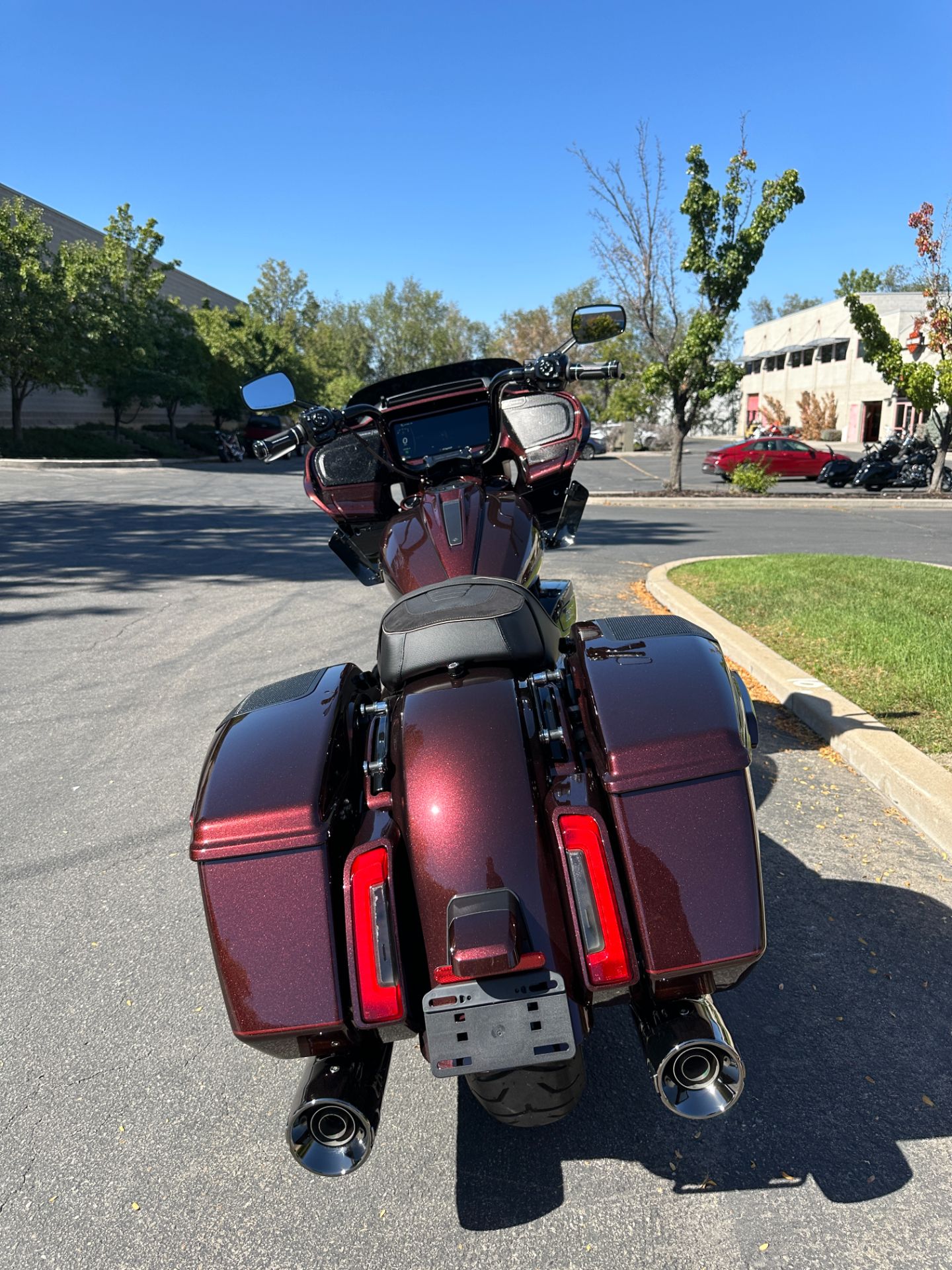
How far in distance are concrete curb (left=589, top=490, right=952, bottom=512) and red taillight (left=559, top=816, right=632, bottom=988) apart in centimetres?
1792

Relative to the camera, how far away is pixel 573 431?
3.44 metres

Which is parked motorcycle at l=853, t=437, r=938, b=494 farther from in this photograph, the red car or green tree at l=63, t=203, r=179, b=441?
green tree at l=63, t=203, r=179, b=441

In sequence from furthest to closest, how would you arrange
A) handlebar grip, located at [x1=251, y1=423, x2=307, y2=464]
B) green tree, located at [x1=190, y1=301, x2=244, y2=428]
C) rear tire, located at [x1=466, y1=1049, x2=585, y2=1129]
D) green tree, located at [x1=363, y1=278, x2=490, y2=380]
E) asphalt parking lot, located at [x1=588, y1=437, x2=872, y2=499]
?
green tree, located at [x1=363, y1=278, x2=490, y2=380] < green tree, located at [x1=190, y1=301, x2=244, y2=428] < asphalt parking lot, located at [x1=588, y1=437, x2=872, y2=499] < handlebar grip, located at [x1=251, y1=423, x2=307, y2=464] < rear tire, located at [x1=466, y1=1049, x2=585, y2=1129]

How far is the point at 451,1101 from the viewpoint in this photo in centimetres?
233

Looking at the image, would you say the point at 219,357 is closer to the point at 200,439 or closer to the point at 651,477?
the point at 200,439

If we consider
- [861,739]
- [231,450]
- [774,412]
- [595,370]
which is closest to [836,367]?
[774,412]

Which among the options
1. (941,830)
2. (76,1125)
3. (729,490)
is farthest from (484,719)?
(729,490)

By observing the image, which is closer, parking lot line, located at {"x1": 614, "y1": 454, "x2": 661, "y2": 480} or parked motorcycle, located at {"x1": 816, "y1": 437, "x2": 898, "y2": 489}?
parked motorcycle, located at {"x1": 816, "y1": 437, "x2": 898, "y2": 489}

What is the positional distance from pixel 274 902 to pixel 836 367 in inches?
2164

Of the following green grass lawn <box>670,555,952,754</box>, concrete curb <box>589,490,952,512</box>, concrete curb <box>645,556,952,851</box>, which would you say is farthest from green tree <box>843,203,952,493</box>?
concrete curb <box>645,556,952,851</box>

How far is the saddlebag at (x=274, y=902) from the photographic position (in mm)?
1746

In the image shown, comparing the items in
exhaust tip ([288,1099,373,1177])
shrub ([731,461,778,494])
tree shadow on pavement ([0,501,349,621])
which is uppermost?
exhaust tip ([288,1099,373,1177])

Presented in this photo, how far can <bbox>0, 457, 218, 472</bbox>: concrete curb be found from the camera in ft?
81.8

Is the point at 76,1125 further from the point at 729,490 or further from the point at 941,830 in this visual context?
the point at 729,490
